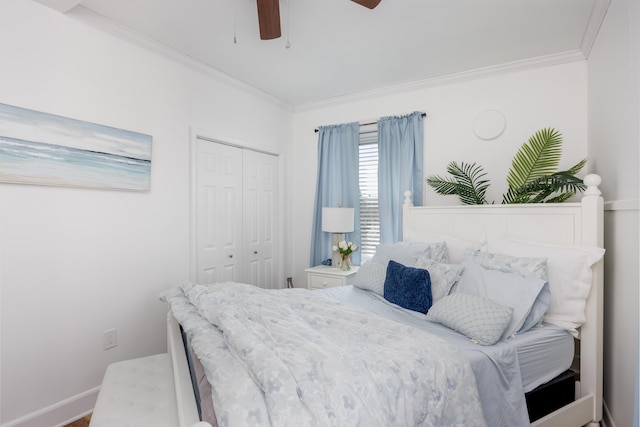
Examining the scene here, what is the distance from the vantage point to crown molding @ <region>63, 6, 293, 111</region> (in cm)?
227

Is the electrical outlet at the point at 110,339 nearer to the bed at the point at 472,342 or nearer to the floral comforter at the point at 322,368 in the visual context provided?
the bed at the point at 472,342

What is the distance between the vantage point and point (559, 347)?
1953mm

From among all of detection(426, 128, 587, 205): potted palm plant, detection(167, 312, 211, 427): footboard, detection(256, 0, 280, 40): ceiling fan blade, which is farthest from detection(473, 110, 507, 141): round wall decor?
detection(167, 312, 211, 427): footboard

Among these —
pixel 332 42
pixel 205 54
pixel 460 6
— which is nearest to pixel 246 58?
pixel 205 54

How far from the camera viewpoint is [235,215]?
11.6 ft

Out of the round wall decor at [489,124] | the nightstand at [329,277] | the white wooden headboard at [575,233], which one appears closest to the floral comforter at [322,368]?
the white wooden headboard at [575,233]

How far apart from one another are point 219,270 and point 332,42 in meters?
2.32

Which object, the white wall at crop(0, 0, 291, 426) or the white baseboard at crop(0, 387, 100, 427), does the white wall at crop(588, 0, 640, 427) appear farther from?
the white baseboard at crop(0, 387, 100, 427)

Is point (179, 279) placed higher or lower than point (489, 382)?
higher

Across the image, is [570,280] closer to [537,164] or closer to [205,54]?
[537,164]

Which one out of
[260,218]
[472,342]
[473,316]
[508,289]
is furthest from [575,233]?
[260,218]

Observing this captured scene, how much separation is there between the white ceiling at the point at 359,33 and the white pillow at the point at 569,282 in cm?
155

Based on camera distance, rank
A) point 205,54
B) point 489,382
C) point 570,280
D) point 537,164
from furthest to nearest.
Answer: point 205,54 < point 537,164 < point 570,280 < point 489,382

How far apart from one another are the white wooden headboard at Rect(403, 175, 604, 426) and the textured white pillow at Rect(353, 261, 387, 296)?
80 cm
